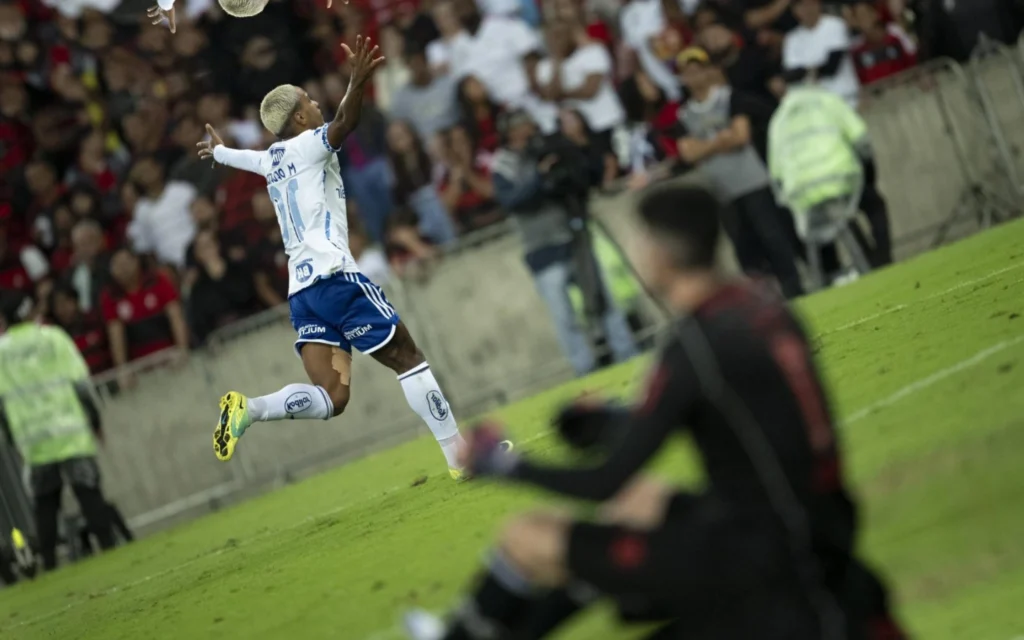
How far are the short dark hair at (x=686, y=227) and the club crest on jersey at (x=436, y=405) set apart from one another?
234 inches

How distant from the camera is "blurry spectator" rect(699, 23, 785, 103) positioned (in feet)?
56.0

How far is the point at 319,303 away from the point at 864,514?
15.4 ft

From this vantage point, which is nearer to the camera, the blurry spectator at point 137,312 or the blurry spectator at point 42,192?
the blurry spectator at point 137,312

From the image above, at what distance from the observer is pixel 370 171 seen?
17.5 metres

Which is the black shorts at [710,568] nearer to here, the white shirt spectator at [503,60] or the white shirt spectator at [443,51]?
the white shirt spectator at [503,60]

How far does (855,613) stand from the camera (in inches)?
169

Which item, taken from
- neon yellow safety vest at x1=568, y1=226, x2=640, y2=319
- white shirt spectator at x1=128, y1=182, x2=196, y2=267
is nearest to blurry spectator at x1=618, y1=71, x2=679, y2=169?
neon yellow safety vest at x1=568, y1=226, x2=640, y2=319

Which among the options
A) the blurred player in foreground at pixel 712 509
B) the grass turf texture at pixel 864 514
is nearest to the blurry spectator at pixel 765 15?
the grass turf texture at pixel 864 514

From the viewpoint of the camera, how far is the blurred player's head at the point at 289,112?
10711 millimetres

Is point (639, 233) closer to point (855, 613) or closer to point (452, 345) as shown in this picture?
point (855, 613)

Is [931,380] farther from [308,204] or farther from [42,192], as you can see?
[42,192]

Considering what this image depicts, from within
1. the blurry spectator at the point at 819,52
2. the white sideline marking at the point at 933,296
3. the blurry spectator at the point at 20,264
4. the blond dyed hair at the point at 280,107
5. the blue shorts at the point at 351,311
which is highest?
the blurry spectator at the point at 20,264

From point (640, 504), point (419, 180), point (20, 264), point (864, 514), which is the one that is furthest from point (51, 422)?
point (640, 504)

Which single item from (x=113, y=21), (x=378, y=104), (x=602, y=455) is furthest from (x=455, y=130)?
(x=602, y=455)
